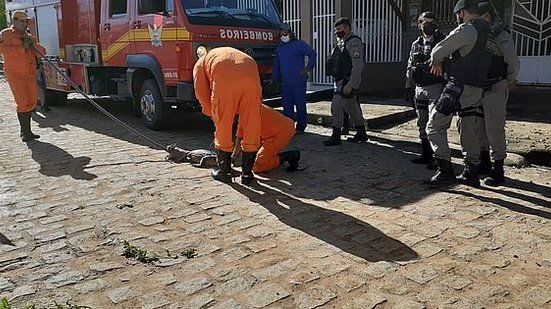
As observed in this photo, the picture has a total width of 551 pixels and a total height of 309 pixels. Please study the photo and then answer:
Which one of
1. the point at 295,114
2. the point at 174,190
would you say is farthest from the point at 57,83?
the point at 174,190

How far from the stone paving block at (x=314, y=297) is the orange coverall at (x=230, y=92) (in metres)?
2.30

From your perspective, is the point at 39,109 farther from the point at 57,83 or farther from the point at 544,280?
the point at 544,280

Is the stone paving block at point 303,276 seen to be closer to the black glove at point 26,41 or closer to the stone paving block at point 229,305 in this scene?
the stone paving block at point 229,305

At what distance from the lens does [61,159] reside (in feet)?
22.0

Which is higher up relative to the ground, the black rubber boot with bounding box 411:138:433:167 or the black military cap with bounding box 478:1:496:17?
the black military cap with bounding box 478:1:496:17

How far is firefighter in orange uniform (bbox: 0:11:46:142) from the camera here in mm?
7594

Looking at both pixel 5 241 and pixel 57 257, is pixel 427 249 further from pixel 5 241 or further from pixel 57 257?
pixel 5 241

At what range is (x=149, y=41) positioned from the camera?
8.06 m

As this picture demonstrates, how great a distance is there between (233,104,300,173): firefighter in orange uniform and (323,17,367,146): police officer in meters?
1.59

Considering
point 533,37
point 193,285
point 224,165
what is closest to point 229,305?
point 193,285

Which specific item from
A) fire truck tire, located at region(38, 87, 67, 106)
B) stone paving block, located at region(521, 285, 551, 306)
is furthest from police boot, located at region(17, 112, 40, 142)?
stone paving block, located at region(521, 285, 551, 306)

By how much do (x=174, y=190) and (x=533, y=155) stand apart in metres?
4.38

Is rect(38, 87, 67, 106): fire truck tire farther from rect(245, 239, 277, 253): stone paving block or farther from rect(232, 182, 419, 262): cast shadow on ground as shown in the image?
rect(245, 239, 277, 253): stone paving block

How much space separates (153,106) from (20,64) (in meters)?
2.04
